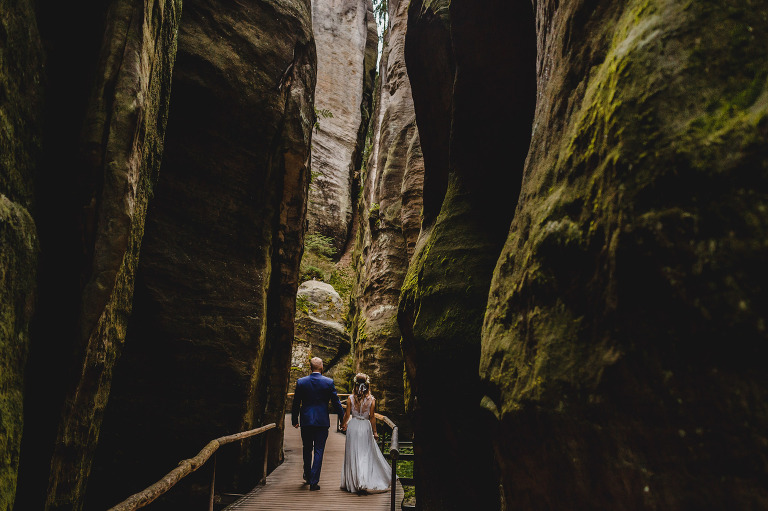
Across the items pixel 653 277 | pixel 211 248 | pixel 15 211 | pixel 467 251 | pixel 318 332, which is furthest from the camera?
pixel 318 332

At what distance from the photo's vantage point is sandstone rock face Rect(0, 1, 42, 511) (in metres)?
2.93

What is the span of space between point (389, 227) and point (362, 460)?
9915mm

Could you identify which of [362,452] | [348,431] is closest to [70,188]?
[348,431]

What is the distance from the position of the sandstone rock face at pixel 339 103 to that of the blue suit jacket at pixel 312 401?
21080 mm

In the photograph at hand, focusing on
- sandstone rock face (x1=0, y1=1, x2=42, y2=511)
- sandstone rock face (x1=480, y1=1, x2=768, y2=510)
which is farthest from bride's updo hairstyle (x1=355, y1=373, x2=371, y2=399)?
sandstone rock face (x1=0, y1=1, x2=42, y2=511)

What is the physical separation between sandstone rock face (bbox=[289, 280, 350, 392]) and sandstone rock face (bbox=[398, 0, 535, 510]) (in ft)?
39.0

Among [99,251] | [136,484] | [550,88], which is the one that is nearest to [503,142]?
[550,88]

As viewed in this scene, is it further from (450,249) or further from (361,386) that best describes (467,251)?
(361,386)

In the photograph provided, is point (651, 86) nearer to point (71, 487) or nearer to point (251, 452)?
point (71, 487)

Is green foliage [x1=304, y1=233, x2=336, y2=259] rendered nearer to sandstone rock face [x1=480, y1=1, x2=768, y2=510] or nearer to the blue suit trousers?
the blue suit trousers

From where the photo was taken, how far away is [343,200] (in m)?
30.1

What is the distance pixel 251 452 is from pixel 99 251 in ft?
18.1

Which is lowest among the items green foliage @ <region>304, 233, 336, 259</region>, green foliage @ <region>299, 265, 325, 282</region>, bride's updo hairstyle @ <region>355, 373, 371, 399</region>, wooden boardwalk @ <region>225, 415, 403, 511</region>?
wooden boardwalk @ <region>225, 415, 403, 511</region>

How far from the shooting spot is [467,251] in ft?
19.2
